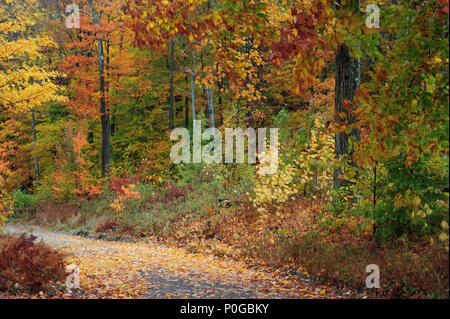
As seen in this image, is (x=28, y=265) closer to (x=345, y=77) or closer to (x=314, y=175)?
(x=345, y=77)

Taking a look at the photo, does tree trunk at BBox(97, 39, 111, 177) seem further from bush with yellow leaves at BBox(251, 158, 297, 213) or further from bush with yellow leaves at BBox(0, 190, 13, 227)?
bush with yellow leaves at BBox(251, 158, 297, 213)

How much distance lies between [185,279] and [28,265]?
251cm

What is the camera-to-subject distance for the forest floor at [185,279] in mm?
5648

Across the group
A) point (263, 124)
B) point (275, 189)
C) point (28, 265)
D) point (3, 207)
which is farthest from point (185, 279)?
point (263, 124)

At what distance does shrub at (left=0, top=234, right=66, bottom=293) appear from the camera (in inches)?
205

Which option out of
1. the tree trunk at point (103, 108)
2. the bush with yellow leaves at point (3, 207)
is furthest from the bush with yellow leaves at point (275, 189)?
the tree trunk at point (103, 108)

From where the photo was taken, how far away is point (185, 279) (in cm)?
671

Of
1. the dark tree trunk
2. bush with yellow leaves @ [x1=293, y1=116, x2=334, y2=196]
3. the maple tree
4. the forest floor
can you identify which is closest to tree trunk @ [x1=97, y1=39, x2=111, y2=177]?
the maple tree

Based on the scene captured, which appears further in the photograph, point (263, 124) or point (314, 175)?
point (263, 124)

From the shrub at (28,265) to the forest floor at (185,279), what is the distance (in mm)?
371

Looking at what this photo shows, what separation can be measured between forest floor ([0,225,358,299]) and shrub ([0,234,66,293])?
14.6 inches

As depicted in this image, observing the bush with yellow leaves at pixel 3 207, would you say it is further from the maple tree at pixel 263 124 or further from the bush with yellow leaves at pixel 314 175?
the bush with yellow leaves at pixel 314 175

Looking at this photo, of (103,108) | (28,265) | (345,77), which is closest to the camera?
(28,265)

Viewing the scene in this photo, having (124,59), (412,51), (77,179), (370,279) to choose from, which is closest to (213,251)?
(370,279)
